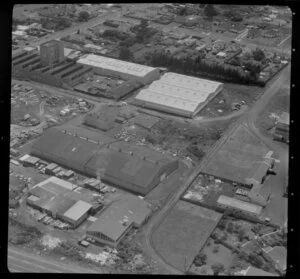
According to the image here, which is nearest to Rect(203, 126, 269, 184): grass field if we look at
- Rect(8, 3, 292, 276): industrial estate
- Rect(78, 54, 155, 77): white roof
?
Rect(8, 3, 292, 276): industrial estate

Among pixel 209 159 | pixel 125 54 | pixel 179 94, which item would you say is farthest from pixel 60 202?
pixel 125 54

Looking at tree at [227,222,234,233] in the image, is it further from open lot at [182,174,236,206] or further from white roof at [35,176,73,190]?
white roof at [35,176,73,190]

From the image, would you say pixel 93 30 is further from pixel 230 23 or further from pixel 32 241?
pixel 32 241

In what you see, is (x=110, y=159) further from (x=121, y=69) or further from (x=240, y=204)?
(x=121, y=69)


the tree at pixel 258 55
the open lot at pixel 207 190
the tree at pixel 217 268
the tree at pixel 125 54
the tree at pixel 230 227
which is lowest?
the open lot at pixel 207 190

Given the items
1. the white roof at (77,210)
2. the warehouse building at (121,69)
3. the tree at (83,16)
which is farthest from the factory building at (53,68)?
the white roof at (77,210)

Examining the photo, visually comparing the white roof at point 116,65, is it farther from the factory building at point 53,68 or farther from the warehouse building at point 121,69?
the factory building at point 53,68

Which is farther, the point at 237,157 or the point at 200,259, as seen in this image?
the point at 237,157
